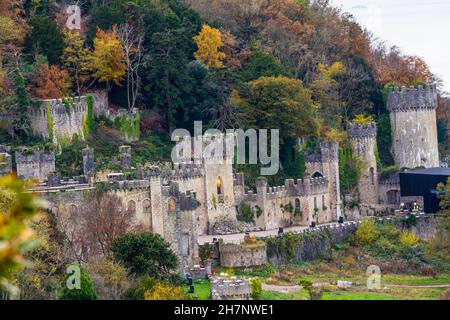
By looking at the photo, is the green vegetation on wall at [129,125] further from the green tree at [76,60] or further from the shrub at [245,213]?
the shrub at [245,213]

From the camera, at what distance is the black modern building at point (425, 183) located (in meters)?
65.6

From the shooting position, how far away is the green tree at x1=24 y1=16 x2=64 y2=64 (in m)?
62.0

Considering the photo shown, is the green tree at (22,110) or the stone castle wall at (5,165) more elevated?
the green tree at (22,110)

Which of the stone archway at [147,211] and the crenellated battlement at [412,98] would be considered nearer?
the stone archway at [147,211]

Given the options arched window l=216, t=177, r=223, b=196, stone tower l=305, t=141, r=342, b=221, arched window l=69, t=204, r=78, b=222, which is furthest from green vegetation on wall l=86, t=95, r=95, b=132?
stone tower l=305, t=141, r=342, b=221

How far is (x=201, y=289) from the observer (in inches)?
1922

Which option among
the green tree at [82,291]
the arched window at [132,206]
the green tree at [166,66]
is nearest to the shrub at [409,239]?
the green tree at [166,66]

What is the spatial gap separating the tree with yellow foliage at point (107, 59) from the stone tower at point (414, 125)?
54.8 ft

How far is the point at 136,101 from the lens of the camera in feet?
211

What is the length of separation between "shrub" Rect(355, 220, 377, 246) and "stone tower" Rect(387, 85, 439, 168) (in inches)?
379

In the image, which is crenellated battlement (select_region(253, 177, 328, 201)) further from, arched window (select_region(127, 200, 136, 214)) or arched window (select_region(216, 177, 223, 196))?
arched window (select_region(127, 200, 136, 214))

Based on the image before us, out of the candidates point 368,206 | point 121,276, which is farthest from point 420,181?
point 121,276

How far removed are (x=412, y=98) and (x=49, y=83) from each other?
21.6 metres

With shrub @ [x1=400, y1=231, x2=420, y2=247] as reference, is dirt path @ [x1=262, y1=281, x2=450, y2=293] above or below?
below
